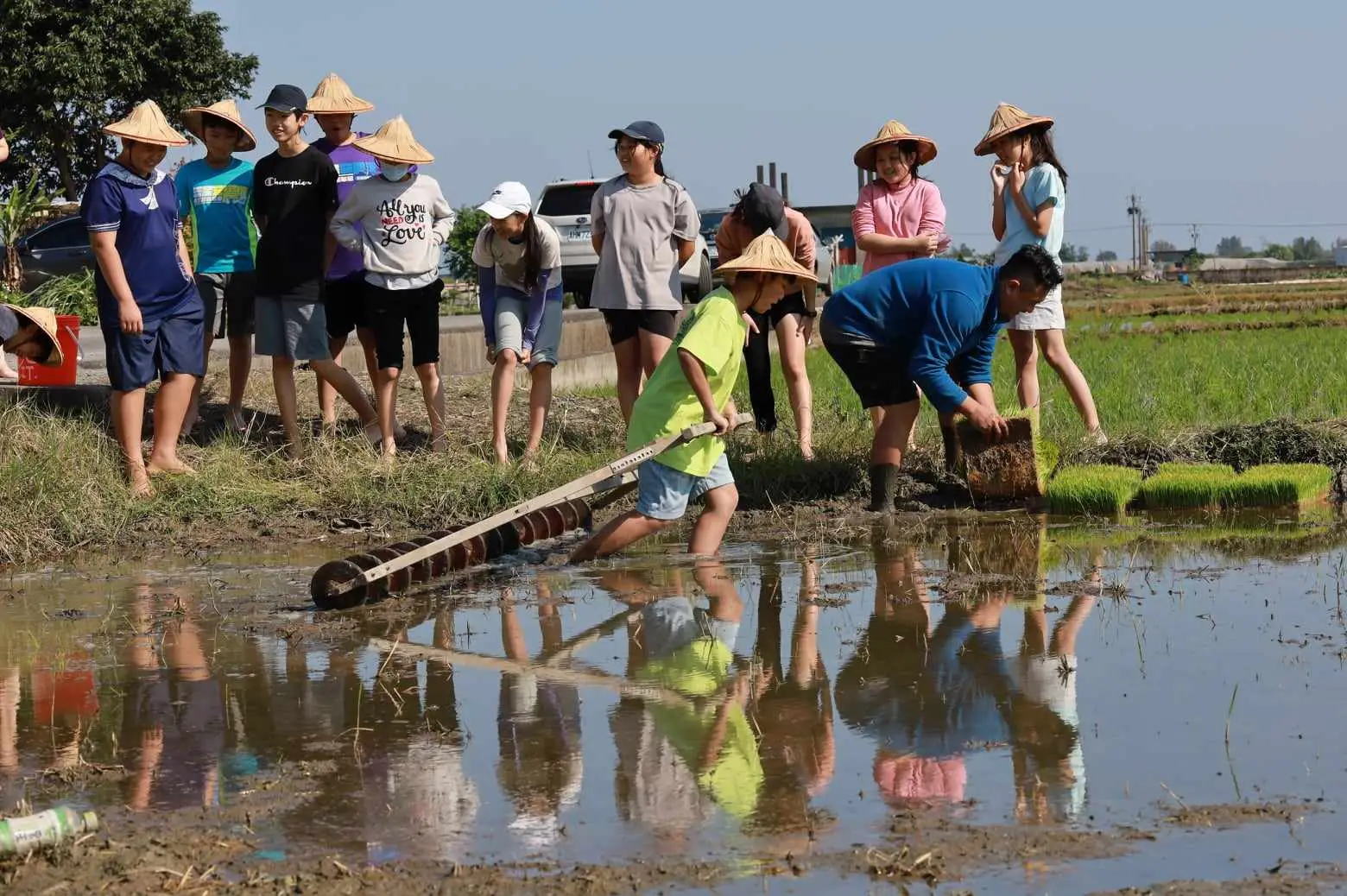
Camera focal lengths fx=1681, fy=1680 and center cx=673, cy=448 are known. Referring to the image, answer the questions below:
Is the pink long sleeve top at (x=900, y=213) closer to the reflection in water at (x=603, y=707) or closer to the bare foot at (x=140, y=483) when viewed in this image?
the reflection in water at (x=603, y=707)

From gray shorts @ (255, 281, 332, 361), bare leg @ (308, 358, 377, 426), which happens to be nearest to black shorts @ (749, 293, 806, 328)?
bare leg @ (308, 358, 377, 426)

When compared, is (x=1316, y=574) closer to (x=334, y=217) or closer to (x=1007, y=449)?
(x=1007, y=449)

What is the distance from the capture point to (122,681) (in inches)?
212

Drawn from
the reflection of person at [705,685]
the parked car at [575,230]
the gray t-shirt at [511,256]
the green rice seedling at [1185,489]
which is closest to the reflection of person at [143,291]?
the gray t-shirt at [511,256]

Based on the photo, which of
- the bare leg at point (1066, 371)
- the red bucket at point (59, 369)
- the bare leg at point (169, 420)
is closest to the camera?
the bare leg at point (169, 420)

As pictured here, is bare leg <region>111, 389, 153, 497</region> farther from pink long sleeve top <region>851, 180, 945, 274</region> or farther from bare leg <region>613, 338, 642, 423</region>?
pink long sleeve top <region>851, 180, 945, 274</region>

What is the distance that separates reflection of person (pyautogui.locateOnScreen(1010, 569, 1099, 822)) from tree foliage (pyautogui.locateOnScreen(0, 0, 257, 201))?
3069cm

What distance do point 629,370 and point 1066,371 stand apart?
2.43m

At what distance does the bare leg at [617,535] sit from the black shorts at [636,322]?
2044 mm

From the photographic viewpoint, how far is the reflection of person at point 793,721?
400cm

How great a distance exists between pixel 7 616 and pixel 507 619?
1989 mm

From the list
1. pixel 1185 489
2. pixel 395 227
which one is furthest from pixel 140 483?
pixel 1185 489

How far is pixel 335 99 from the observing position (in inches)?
372

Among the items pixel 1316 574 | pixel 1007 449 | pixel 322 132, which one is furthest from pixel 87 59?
pixel 1316 574
